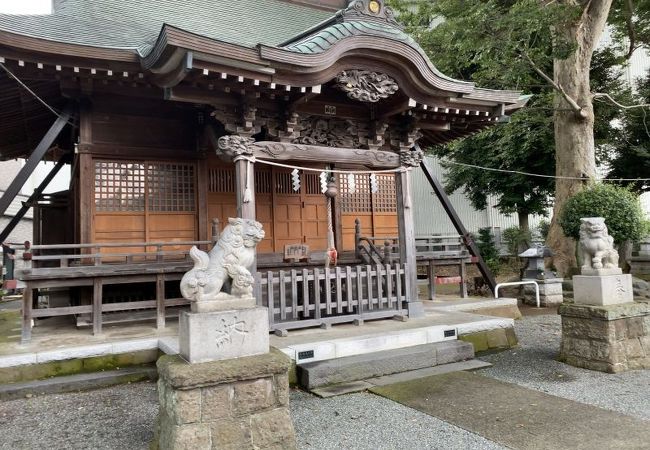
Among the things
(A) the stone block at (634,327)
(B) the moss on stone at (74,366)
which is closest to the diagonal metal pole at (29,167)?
(B) the moss on stone at (74,366)

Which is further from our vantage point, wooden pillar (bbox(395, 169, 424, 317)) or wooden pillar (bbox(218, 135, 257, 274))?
wooden pillar (bbox(395, 169, 424, 317))

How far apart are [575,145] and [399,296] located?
8.59m

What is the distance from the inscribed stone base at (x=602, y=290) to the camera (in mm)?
5641

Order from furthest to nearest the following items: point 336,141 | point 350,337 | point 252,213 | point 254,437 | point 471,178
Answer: point 471,178
point 336,141
point 252,213
point 350,337
point 254,437

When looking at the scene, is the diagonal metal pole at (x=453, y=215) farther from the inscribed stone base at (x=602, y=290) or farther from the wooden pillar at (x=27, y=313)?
the wooden pillar at (x=27, y=313)

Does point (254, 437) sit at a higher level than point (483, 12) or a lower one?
lower

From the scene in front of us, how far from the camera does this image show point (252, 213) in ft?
20.8

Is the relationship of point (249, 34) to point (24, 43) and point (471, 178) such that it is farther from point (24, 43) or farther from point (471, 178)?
point (471, 178)

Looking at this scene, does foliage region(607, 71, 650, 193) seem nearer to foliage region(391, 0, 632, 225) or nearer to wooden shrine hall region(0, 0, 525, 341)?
foliage region(391, 0, 632, 225)

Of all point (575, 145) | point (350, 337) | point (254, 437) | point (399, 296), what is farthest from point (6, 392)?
point (575, 145)

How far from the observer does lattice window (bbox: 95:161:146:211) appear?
7477mm

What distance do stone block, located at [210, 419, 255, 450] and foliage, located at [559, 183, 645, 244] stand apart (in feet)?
28.8

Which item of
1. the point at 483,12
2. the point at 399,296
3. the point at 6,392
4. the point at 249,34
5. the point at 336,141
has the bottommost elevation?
the point at 6,392

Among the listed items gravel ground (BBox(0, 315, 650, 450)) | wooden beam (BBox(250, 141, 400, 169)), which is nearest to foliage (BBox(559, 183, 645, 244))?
gravel ground (BBox(0, 315, 650, 450))
